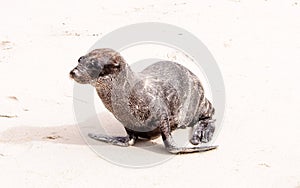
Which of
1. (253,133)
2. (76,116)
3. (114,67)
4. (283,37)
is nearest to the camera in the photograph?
(114,67)

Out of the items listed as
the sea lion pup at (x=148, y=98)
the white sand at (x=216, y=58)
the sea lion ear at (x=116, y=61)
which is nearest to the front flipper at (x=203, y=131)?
the sea lion pup at (x=148, y=98)

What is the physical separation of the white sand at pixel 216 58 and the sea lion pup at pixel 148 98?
235mm

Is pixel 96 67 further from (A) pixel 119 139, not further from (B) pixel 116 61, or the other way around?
(A) pixel 119 139

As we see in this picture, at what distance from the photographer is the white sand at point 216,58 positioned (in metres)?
3.65

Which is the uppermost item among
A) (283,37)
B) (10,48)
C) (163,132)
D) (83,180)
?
(283,37)

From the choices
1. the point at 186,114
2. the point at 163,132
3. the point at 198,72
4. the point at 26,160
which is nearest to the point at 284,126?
the point at 186,114

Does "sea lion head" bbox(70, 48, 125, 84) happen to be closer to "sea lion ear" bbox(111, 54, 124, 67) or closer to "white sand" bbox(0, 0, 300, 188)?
"sea lion ear" bbox(111, 54, 124, 67)

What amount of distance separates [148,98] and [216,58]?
2.46 meters

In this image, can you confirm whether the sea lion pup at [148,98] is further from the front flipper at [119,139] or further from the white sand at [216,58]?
the white sand at [216,58]

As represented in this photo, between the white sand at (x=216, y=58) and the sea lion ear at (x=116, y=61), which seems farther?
the sea lion ear at (x=116, y=61)

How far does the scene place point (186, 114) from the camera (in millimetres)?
4402

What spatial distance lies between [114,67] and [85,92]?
1428mm

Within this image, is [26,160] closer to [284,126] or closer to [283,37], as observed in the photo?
[284,126]

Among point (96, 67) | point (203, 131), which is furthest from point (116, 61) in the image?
point (203, 131)
